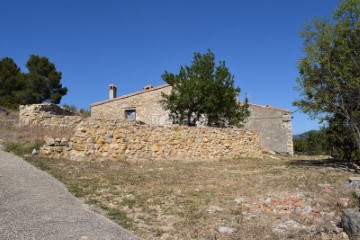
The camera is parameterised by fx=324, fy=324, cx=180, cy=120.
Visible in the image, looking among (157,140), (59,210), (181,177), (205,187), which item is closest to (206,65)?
(157,140)

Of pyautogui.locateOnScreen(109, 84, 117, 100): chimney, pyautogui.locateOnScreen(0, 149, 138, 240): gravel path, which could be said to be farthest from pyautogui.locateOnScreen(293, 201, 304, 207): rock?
pyautogui.locateOnScreen(109, 84, 117, 100): chimney

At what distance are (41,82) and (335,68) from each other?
2831cm

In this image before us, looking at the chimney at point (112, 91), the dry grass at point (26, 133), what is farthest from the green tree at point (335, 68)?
the chimney at point (112, 91)

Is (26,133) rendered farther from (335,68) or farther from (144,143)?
(335,68)

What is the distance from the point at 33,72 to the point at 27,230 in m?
32.2

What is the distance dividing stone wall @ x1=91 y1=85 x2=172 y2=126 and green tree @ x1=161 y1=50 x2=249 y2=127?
5.70 m

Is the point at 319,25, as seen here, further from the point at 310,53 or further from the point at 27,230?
the point at 27,230

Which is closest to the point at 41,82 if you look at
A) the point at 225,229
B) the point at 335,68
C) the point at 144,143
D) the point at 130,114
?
the point at 130,114

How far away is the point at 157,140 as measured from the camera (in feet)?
47.2

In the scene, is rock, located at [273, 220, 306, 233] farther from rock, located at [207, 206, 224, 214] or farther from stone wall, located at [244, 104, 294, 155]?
stone wall, located at [244, 104, 294, 155]

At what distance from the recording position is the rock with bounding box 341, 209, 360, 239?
13.8ft

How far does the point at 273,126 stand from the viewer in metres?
25.2

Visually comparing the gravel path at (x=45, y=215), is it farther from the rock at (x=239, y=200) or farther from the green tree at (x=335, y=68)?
the green tree at (x=335, y=68)

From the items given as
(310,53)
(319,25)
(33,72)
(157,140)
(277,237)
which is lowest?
(277,237)
